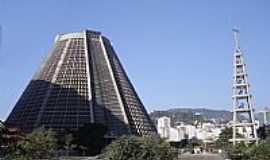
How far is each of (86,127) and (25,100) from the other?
24.3 m

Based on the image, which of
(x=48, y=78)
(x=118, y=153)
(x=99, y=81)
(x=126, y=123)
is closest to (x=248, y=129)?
(x=126, y=123)

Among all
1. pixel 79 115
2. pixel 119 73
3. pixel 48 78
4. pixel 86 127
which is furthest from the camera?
pixel 119 73

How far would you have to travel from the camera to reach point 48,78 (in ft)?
324

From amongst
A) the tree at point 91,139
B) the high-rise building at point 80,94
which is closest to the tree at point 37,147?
the tree at point 91,139

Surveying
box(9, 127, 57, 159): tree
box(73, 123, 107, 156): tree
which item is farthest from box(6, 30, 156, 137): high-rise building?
Answer: box(9, 127, 57, 159): tree

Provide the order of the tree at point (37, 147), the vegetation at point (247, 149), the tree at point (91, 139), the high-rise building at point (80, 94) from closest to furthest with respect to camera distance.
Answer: the vegetation at point (247, 149)
the tree at point (37, 147)
the tree at point (91, 139)
the high-rise building at point (80, 94)

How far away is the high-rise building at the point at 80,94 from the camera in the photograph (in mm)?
92562

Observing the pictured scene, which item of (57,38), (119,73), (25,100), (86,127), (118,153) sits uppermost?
(57,38)

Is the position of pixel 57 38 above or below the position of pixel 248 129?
above

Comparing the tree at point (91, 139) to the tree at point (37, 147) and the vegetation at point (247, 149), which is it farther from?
the tree at point (37, 147)

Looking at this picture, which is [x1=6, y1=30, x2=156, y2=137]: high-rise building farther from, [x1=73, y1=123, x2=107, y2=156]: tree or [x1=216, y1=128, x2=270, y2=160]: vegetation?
[x1=216, y1=128, x2=270, y2=160]: vegetation

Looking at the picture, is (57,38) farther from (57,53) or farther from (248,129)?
(248,129)

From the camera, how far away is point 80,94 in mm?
95750

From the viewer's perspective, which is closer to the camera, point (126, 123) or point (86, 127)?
point (86, 127)
